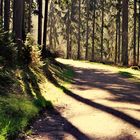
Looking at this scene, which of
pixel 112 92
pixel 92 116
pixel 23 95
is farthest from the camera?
pixel 112 92

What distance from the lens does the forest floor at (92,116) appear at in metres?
9.34

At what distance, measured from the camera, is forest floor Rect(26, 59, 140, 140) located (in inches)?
368

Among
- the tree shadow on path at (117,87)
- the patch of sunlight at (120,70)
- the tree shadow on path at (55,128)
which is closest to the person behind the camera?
the tree shadow on path at (55,128)

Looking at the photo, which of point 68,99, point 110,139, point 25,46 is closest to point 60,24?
point 25,46

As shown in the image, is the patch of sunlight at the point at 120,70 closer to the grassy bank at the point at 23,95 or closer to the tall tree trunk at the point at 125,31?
the tall tree trunk at the point at 125,31

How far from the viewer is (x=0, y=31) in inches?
611

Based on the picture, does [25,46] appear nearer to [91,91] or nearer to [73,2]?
[91,91]

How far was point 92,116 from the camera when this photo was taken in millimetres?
11336

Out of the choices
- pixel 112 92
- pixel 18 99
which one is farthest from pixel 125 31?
pixel 18 99

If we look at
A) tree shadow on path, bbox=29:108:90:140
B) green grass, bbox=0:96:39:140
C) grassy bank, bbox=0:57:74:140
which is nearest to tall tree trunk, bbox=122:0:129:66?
grassy bank, bbox=0:57:74:140

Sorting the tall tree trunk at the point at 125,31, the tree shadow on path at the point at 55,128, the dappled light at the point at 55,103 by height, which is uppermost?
the tall tree trunk at the point at 125,31

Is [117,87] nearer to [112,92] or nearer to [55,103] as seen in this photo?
[112,92]

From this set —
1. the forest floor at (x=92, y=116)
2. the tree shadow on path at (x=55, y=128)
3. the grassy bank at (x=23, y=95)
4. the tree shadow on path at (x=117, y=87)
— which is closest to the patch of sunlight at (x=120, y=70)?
the tree shadow on path at (x=117, y=87)

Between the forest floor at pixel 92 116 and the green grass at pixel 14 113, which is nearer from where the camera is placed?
the green grass at pixel 14 113
